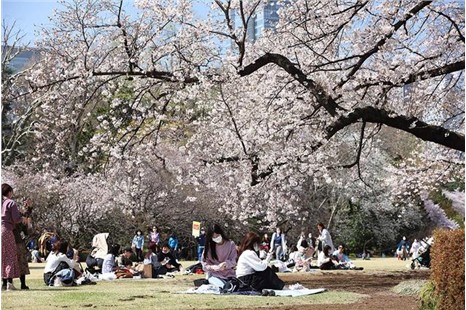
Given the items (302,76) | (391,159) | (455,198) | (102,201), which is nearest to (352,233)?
(391,159)

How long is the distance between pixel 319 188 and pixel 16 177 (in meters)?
10.3

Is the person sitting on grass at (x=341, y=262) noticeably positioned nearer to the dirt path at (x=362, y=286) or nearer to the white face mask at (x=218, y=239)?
the dirt path at (x=362, y=286)

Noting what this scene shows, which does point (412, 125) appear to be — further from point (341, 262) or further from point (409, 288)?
point (341, 262)

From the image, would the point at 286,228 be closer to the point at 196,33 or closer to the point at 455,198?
the point at 455,198

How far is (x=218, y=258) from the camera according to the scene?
1031 centimetres

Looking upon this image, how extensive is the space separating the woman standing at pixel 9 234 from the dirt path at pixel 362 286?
11.9ft

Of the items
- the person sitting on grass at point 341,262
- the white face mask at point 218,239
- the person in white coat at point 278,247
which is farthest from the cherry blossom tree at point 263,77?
the person in white coat at point 278,247

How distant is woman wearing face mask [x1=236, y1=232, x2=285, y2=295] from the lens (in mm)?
9438

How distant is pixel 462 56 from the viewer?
10.2 meters

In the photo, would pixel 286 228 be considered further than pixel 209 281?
Yes

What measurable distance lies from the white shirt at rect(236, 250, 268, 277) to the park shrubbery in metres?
3.53

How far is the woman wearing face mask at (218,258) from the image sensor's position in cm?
1006

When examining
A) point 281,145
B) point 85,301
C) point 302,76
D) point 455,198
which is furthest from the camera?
point 455,198

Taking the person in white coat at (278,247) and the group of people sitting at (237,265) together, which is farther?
the person in white coat at (278,247)
